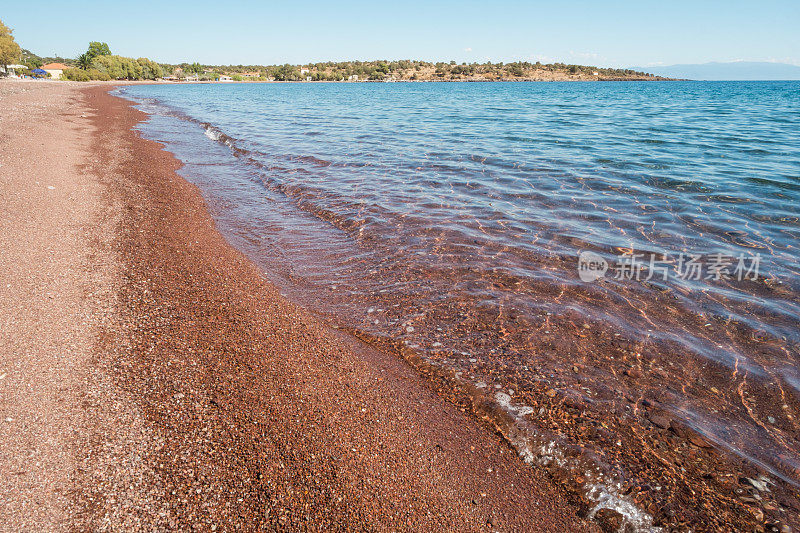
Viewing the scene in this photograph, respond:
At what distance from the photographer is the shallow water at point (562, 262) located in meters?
4.25

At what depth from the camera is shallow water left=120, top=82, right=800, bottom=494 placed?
4250 millimetres

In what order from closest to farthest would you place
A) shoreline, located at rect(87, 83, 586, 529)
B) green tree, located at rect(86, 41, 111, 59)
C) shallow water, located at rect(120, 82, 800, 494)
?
shoreline, located at rect(87, 83, 586, 529), shallow water, located at rect(120, 82, 800, 494), green tree, located at rect(86, 41, 111, 59)

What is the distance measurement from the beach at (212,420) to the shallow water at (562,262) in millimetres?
859

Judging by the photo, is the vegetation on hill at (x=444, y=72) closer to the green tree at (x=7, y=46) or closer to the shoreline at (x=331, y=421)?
the green tree at (x=7, y=46)

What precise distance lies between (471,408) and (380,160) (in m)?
12.0

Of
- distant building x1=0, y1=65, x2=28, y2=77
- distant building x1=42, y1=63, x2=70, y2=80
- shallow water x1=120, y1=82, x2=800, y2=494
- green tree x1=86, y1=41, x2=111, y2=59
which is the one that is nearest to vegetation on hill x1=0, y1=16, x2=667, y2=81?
green tree x1=86, y1=41, x2=111, y2=59

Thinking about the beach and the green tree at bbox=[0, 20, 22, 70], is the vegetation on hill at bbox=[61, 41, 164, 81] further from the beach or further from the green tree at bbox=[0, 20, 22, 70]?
the beach

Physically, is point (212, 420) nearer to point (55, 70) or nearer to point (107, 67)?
point (107, 67)

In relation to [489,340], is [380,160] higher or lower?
higher

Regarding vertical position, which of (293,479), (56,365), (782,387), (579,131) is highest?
(579,131)

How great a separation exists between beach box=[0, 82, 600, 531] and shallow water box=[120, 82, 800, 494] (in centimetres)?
A: 86

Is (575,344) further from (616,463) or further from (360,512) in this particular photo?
(360,512)

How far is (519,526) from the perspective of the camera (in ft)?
8.85

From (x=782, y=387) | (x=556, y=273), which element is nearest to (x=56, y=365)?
(x=556, y=273)
